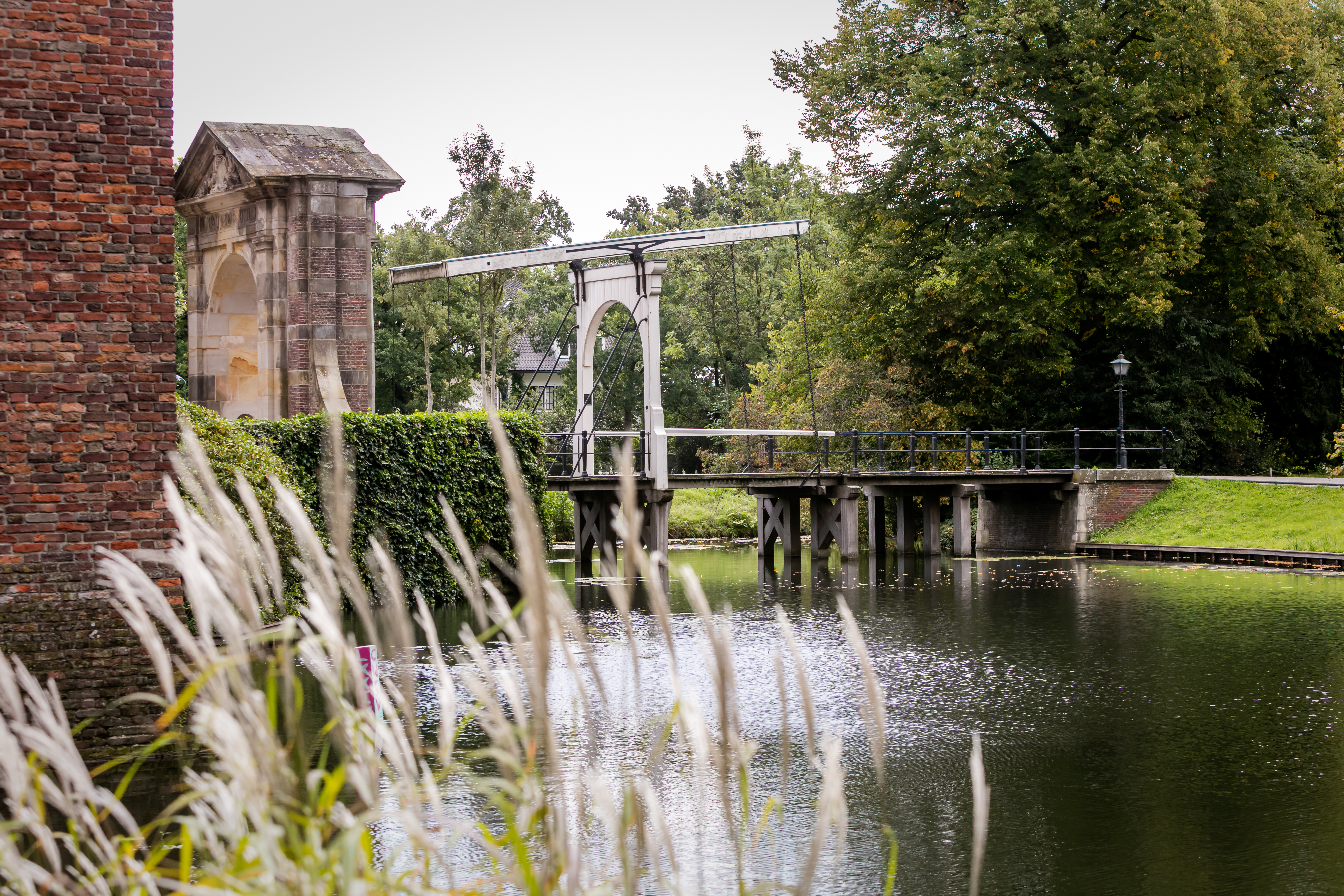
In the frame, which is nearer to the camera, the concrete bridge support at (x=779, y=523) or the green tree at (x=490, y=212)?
the concrete bridge support at (x=779, y=523)

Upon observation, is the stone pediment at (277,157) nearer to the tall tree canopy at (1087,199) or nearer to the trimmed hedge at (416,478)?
the trimmed hedge at (416,478)

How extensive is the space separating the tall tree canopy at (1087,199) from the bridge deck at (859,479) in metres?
2.77

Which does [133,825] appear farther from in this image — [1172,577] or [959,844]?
[1172,577]

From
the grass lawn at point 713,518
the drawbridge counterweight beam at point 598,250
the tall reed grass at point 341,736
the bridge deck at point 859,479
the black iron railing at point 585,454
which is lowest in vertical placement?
the grass lawn at point 713,518

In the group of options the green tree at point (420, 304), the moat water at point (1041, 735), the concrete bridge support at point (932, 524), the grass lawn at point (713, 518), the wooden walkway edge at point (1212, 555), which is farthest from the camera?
the green tree at point (420, 304)

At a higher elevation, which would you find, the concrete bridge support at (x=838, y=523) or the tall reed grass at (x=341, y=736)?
the tall reed grass at (x=341, y=736)

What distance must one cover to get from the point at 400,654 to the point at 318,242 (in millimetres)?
15997

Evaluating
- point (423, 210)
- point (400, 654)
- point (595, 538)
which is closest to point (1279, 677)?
point (400, 654)

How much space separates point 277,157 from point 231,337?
2.83 meters

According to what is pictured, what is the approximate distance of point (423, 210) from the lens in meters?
43.5

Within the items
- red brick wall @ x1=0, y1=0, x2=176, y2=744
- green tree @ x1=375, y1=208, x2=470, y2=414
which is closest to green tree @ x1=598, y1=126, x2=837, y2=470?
green tree @ x1=375, y1=208, x2=470, y2=414

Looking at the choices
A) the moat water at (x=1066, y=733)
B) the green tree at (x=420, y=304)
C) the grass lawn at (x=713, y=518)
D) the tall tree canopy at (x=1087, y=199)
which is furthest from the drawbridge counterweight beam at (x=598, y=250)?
the green tree at (x=420, y=304)

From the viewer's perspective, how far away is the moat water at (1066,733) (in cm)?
585

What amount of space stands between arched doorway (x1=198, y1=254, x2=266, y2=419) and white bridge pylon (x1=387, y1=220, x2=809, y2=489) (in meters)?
2.65
